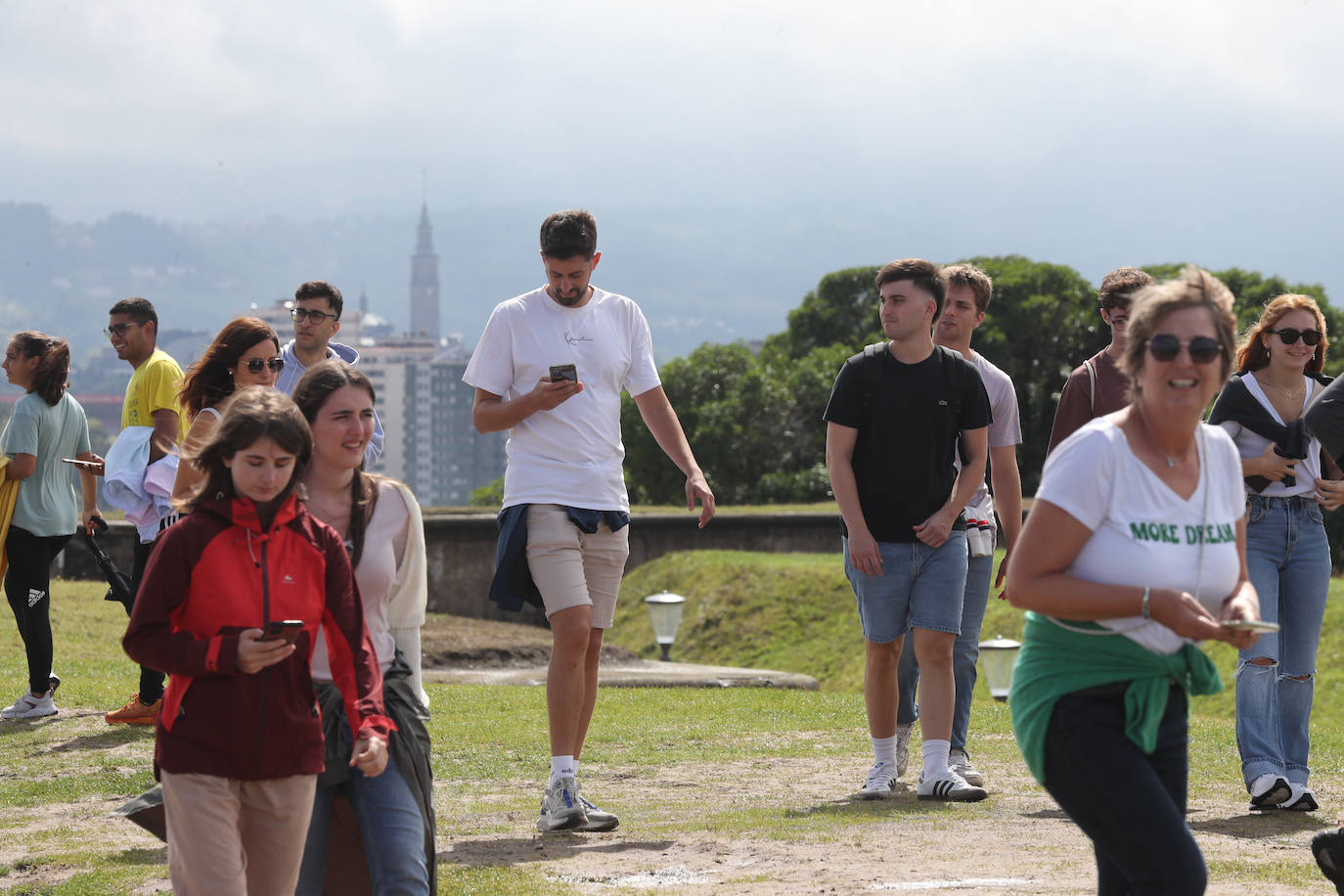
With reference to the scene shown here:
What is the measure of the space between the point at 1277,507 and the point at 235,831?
4.68 m

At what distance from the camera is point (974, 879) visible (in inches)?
207

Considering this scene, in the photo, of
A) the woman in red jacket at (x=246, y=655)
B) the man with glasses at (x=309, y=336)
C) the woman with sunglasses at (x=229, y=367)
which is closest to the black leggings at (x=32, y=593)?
the man with glasses at (x=309, y=336)

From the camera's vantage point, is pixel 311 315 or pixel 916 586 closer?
pixel 916 586

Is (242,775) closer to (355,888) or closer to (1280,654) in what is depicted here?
(355,888)

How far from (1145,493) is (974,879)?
2.09 meters

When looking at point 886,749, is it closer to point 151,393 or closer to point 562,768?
point 562,768

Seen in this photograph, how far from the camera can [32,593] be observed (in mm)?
9930

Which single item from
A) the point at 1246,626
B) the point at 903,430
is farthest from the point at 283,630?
the point at 903,430

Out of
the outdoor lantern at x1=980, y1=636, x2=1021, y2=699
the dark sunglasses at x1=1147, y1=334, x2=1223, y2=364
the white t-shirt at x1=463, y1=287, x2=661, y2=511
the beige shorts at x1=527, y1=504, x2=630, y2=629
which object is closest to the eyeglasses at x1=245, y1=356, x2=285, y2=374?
the white t-shirt at x1=463, y1=287, x2=661, y2=511

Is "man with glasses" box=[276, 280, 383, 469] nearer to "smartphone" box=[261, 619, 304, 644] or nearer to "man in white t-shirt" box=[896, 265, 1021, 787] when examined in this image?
"man in white t-shirt" box=[896, 265, 1021, 787]

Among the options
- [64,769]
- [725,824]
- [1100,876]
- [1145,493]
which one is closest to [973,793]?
[725,824]

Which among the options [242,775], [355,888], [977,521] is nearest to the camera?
[242,775]

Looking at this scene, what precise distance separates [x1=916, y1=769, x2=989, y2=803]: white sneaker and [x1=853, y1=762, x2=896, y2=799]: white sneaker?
0.26m

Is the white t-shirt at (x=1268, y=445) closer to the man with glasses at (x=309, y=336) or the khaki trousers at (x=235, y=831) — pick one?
the man with glasses at (x=309, y=336)
